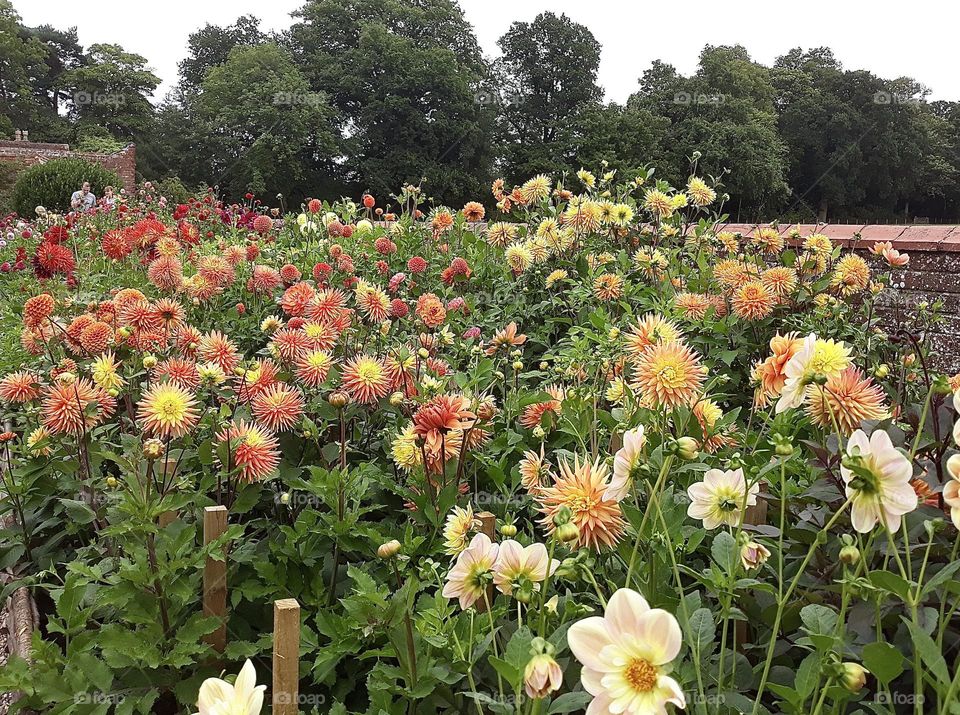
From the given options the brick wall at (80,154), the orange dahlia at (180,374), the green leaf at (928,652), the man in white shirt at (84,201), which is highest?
the brick wall at (80,154)

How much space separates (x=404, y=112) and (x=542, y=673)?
26.4m

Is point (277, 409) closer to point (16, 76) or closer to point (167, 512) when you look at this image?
point (167, 512)

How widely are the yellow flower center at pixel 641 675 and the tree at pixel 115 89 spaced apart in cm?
3205

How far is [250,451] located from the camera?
122 cm

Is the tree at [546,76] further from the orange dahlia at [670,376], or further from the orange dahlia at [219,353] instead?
the orange dahlia at [670,376]

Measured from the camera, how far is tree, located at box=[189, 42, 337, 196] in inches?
910

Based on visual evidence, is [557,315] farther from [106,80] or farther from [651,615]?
[106,80]

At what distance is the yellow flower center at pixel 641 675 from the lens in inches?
19.5

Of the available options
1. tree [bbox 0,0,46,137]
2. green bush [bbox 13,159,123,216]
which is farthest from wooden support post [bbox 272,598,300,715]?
tree [bbox 0,0,46,137]

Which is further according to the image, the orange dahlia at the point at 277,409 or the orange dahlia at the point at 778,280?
the orange dahlia at the point at 778,280

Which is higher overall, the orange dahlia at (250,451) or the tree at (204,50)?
the tree at (204,50)

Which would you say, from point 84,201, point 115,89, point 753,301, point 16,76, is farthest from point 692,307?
point 16,76

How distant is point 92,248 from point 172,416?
370 centimetres

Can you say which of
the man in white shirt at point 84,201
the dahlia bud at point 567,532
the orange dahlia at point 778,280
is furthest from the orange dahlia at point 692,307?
the man in white shirt at point 84,201
